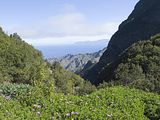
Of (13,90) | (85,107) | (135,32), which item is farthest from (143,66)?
(135,32)

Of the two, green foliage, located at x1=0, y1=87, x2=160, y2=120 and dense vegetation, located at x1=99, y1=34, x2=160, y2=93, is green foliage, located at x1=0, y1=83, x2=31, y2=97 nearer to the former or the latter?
green foliage, located at x1=0, y1=87, x2=160, y2=120

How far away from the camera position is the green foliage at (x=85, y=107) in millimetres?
9242

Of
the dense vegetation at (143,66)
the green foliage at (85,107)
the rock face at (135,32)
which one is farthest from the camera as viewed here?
the rock face at (135,32)

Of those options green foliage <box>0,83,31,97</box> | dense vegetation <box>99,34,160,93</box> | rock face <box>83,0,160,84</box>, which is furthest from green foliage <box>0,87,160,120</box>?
rock face <box>83,0,160,84</box>

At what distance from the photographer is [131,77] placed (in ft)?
141

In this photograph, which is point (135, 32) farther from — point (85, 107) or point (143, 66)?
point (85, 107)

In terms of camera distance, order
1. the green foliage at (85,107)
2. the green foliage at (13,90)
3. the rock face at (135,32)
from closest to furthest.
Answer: the green foliage at (85,107) < the green foliage at (13,90) < the rock face at (135,32)

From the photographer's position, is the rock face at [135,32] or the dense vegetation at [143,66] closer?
the dense vegetation at [143,66]

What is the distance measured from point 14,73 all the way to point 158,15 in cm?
7974

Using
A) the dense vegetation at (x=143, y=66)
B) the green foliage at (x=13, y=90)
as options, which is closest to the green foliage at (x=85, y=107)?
the green foliage at (x=13, y=90)

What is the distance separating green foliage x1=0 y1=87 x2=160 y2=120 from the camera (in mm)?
9242

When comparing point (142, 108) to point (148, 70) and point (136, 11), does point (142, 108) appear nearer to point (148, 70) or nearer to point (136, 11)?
point (148, 70)

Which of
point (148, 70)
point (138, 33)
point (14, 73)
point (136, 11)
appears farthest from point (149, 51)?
point (136, 11)

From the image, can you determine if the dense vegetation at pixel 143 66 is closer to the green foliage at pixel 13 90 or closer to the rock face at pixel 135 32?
the green foliage at pixel 13 90
